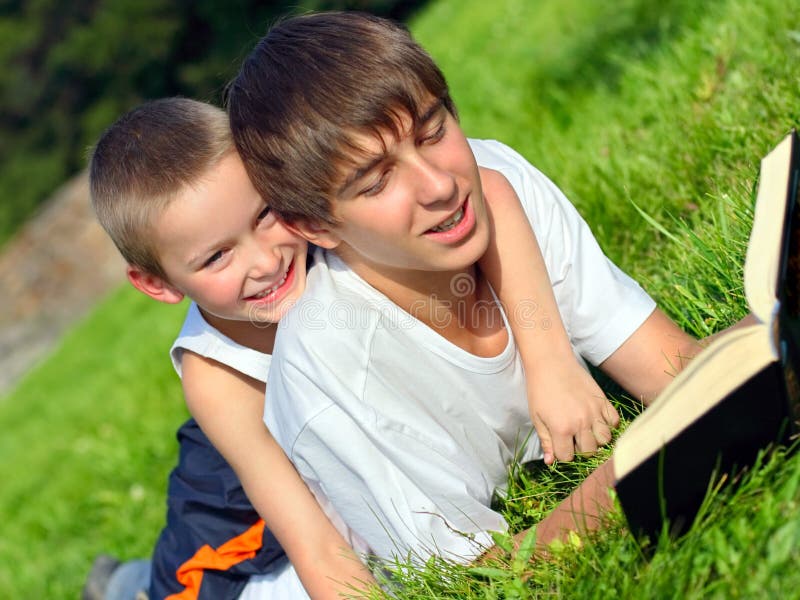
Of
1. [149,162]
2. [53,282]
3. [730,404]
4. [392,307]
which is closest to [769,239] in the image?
[730,404]

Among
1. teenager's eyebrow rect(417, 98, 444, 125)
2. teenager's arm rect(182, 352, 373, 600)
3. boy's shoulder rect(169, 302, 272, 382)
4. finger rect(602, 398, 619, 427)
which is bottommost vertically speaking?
teenager's arm rect(182, 352, 373, 600)

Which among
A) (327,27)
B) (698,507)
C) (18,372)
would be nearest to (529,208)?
(327,27)

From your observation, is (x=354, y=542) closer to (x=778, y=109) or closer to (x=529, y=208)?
(x=529, y=208)

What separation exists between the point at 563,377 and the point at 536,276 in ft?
0.91

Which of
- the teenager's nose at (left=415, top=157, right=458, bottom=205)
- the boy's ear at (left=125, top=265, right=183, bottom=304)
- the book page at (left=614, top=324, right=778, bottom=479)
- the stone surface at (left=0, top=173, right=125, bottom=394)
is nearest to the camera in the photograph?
the book page at (left=614, top=324, right=778, bottom=479)

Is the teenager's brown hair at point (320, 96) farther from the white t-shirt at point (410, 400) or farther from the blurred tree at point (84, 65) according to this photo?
the blurred tree at point (84, 65)

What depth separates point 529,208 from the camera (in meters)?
2.54

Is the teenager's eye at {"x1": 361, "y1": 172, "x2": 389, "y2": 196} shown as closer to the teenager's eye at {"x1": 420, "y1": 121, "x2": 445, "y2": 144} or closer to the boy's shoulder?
the teenager's eye at {"x1": 420, "y1": 121, "x2": 445, "y2": 144}

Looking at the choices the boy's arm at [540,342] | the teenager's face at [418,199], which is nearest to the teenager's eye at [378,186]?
the teenager's face at [418,199]

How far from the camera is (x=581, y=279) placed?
96.4 inches

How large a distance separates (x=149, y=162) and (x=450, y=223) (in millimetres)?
924

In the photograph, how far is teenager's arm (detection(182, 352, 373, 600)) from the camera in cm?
235

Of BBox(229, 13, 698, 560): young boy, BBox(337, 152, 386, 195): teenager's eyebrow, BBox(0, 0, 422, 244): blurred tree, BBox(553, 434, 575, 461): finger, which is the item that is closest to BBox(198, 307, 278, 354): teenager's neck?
BBox(229, 13, 698, 560): young boy

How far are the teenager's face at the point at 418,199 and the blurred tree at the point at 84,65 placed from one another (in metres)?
22.2
